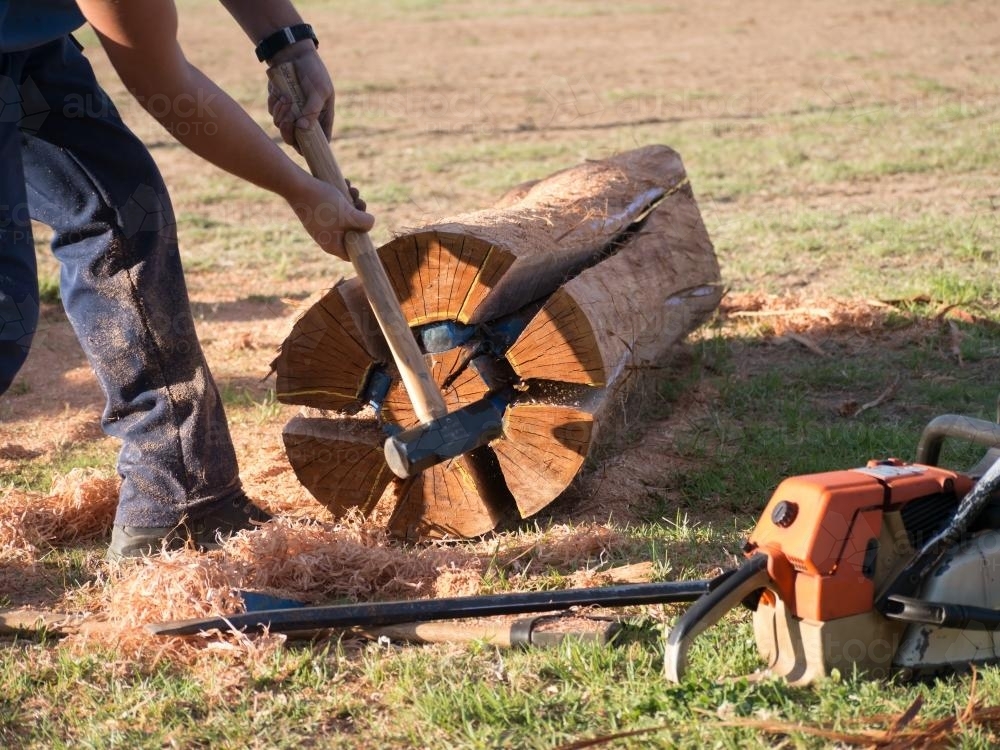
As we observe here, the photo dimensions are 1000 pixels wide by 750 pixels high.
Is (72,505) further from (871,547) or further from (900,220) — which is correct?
(900,220)

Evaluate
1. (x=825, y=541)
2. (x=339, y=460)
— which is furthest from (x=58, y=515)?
(x=825, y=541)

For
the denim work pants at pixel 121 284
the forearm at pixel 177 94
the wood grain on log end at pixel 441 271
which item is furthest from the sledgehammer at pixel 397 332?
the denim work pants at pixel 121 284

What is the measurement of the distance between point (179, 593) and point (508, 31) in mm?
15494

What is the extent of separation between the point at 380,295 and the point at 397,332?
108mm

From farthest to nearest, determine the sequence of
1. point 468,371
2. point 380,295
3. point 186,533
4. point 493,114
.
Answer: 1. point 493,114
2. point 468,371
3. point 186,533
4. point 380,295

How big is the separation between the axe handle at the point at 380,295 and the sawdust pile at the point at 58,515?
1.22 meters

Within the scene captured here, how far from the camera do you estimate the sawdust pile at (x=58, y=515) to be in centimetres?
354

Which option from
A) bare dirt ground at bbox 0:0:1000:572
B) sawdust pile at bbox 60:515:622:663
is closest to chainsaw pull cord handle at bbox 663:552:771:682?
sawdust pile at bbox 60:515:622:663

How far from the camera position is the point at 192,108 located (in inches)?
108

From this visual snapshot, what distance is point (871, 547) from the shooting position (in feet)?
8.04

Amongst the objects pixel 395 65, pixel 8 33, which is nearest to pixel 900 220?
pixel 8 33

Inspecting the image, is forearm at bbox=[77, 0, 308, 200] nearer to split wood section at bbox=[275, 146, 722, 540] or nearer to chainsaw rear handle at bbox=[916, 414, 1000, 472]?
split wood section at bbox=[275, 146, 722, 540]

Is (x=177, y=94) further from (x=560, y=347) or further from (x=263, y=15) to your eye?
(x=560, y=347)

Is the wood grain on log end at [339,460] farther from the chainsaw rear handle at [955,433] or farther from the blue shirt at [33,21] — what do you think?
the chainsaw rear handle at [955,433]
